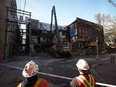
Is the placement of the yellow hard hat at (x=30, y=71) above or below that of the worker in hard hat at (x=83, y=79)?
above

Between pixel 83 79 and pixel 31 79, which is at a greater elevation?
pixel 31 79

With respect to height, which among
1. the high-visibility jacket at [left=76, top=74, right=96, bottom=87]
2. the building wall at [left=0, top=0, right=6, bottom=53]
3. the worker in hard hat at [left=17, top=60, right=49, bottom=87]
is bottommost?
the high-visibility jacket at [left=76, top=74, right=96, bottom=87]

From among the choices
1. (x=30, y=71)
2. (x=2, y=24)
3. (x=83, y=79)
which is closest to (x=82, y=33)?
(x=2, y=24)

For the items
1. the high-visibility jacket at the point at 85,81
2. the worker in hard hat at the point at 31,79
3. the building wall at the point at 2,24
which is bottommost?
the high-visibility jacket at the point at 85,81

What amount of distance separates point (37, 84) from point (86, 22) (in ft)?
190

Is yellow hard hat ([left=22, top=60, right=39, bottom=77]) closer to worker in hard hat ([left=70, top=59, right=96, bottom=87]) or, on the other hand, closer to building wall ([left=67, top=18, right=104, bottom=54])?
worker in hard hat ([left=70, top=59, right=96, bottom=87])

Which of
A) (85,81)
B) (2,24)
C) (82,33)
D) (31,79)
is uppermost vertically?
(82,33)

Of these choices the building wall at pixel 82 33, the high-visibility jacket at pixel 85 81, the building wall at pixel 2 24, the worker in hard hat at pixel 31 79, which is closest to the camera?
the worker in hard hat at pixel 31 79

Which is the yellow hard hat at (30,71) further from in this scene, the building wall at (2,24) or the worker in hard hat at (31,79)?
the building wall at (2,24)

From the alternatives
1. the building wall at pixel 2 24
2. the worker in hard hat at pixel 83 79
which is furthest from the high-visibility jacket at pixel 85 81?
the building wall at pixel 2 24

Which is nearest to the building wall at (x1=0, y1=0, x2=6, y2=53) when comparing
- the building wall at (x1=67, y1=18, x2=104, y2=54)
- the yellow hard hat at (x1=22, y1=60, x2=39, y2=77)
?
the building wall at (x1=67, y1=18, x2=104, y2=54)

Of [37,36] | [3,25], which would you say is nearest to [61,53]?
[3,25]

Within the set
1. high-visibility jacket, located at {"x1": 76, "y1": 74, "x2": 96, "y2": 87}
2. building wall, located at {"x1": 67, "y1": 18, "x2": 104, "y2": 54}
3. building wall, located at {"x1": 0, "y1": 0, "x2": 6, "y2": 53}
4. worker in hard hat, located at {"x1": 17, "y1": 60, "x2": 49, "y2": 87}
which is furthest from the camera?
building wall, located at {"x1": 67, "y1": 18, "x2": 104, "y2": 54}

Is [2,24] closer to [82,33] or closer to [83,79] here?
[83,79]
